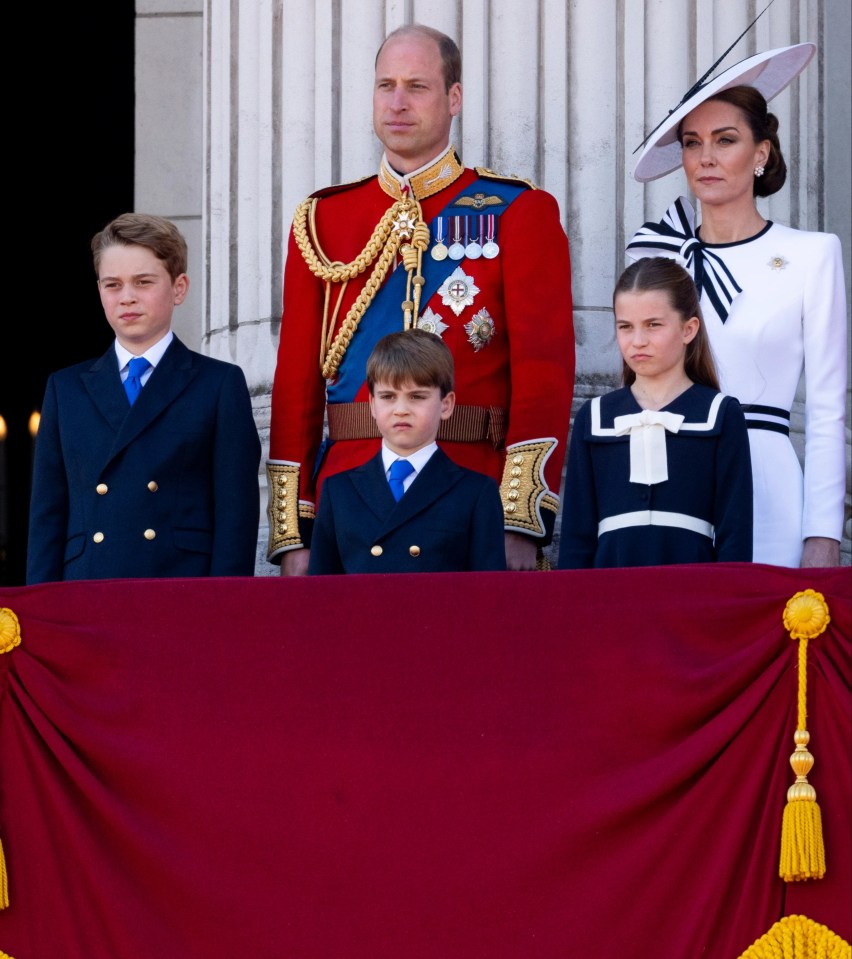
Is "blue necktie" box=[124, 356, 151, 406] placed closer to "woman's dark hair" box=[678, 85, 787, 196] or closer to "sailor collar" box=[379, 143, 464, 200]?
"sailor collar" box=[379, 143, 464, 200]

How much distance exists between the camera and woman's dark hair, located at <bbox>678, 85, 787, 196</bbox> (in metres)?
5.08

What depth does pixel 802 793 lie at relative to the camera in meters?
3.78

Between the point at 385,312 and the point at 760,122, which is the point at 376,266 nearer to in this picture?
the point at 385,312

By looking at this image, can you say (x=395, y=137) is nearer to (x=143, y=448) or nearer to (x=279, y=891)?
(x=143, y=448)

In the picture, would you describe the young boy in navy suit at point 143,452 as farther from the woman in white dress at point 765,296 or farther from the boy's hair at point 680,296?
the woman in white dress at point 765,296

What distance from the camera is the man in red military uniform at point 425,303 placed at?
5.05m

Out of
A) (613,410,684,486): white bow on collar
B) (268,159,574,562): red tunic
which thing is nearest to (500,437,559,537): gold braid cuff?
(268,159,574,562): red tunic

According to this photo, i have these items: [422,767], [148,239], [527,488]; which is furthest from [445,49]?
[422,767]

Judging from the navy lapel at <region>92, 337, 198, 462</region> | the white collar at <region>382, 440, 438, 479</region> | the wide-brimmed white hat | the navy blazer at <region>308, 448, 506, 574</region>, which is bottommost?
the navy blazer at <region>308, 448, 506, 574</region>

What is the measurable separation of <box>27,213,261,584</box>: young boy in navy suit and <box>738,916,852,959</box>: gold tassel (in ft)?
4.85

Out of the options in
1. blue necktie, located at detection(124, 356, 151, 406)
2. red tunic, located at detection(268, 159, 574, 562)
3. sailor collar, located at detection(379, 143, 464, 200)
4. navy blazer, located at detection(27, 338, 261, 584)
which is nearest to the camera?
navy blazer, located at detection(27, 338, 261, 584)

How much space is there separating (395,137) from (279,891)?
1.96 metres

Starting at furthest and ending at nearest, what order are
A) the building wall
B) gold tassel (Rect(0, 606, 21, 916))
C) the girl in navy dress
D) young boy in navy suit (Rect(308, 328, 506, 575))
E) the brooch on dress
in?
the building wall
the brooch on dress
young boy in navy suit (Rect(308, 328, 506, 575))
the girl in navy dress
gold tassel (Rect(0, 606, 21, 916))

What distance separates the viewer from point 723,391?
4.91 m
